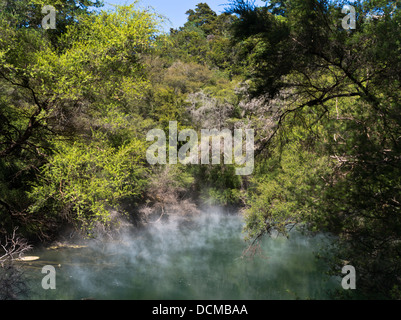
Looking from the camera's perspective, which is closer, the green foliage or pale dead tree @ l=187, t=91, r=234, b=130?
the green foliage

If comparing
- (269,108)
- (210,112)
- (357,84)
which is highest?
(210,112)

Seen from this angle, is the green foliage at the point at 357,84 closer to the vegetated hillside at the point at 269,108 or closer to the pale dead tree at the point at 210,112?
the vegetated hillside at the point at 269,108

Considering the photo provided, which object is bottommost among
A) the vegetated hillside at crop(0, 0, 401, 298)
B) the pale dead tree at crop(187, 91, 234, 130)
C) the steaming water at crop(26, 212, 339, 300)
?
the steaming water at crop(26, 212, 339, 300)

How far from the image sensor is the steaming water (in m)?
11.6

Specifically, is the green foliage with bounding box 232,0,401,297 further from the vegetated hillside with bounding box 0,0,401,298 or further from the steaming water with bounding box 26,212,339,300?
the steaming water with bounding box 26,212,339,300

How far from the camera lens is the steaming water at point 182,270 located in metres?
11.6

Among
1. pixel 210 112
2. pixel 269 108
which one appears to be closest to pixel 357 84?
pixel 269 108

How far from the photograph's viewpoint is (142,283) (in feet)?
41.4

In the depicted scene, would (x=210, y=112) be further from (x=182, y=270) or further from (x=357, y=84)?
(x=357, y=84)

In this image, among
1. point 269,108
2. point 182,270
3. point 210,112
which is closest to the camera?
point 269,108

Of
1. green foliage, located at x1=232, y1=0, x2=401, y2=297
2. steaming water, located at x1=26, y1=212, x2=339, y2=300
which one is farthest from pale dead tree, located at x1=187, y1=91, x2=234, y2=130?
green foliage, located at x1=232, y1=0, x2=401, y2=297

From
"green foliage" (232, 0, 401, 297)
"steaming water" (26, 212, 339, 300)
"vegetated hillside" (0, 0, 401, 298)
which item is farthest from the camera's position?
"steaming water" (26, 212, 339, 300)

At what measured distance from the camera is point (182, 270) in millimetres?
14406

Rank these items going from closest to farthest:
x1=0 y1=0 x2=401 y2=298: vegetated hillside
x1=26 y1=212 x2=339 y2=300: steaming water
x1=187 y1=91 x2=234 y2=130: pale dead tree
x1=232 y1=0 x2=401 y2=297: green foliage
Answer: x1=232 y1=0 x2=401 y2=297: green foliage → x1=0 y1=0 x2=401 y2=298: vegetated hillside → x1=26 y1=212 x2=339 y2=300: steaming water → x1=187 y1=91 x2=234 y2=130: pale dead tree
